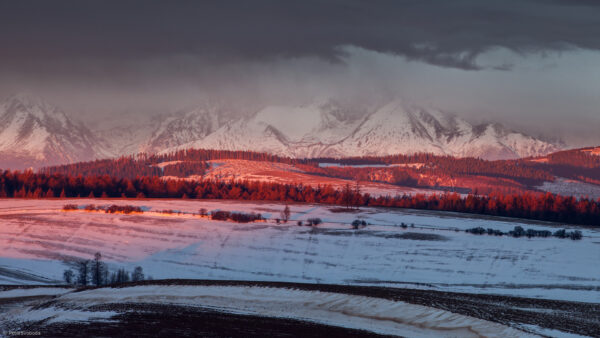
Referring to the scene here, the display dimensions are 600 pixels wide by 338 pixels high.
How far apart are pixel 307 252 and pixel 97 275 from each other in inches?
1521

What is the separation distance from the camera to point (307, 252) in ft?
408

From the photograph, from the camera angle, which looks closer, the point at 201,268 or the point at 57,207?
the point at 201,268

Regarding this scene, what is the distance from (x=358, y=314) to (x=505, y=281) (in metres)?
54.3

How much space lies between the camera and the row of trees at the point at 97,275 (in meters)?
102

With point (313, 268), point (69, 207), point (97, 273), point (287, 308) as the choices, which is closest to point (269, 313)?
point (287, 308)

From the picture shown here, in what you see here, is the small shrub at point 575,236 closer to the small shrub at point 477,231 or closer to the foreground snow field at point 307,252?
the foreground snow field at point 307,252

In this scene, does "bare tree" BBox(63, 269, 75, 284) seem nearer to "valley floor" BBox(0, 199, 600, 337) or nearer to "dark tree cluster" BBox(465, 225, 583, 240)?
"valley floor" BBox(0, 199, 600, 337)

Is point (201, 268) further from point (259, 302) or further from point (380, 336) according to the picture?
point (380, 336)

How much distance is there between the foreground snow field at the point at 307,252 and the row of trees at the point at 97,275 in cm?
263

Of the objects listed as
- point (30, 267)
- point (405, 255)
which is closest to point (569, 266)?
point (405, 255)

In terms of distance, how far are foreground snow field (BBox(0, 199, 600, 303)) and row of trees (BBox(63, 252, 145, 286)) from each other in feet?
8.64

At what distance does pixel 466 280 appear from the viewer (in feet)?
348

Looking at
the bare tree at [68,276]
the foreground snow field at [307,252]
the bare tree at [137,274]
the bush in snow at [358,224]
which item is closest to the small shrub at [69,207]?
the foreground snow field at [307,252]

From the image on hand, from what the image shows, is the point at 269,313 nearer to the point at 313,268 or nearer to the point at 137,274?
the point at 137,274
